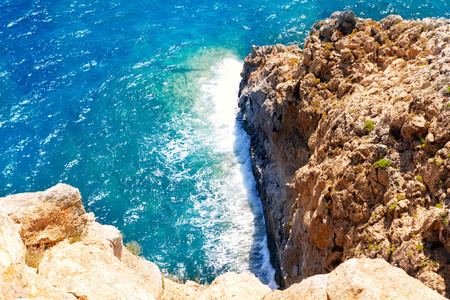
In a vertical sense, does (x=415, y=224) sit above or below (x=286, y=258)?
above

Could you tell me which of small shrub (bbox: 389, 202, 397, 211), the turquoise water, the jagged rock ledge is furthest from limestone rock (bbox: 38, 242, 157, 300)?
the turquoise water

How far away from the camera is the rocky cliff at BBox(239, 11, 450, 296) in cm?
1631

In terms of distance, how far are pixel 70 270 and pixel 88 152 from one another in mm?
27062

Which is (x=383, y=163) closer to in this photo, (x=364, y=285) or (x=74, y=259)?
(x=364, y=285)

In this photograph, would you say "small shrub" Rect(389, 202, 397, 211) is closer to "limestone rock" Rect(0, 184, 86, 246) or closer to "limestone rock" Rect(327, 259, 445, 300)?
"limestone rock" Rect(327, 259, 445, 300)

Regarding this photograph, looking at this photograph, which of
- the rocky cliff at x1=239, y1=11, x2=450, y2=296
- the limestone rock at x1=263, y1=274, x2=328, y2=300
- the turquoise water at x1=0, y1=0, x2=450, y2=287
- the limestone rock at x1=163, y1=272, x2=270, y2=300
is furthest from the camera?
the turquoise water at x1=0, y1=0, x2=450, y2=287

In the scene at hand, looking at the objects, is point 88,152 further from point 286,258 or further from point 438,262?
point 438,262

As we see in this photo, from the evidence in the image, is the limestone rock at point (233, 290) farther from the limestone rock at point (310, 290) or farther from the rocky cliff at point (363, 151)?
the rocky cliff at point (363, 151)

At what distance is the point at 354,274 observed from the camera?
42.9 ft

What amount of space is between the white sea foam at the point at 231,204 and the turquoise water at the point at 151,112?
0.12m

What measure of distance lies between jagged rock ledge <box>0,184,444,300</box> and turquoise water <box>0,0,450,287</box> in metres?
11.7

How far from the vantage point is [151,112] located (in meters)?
46.5

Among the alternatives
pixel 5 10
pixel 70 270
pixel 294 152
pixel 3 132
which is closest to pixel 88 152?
pixel 3 132

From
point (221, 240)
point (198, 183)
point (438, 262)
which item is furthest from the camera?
point (198, 183)
